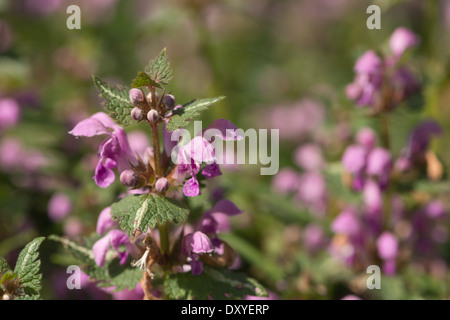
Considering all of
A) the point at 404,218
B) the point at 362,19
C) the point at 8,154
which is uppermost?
the point at 362,19

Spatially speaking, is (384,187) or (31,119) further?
(31,119)

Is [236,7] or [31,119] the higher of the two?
[236,7]

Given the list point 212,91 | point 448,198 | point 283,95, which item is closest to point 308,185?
point 448,198

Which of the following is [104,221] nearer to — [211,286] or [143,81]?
[211,286]

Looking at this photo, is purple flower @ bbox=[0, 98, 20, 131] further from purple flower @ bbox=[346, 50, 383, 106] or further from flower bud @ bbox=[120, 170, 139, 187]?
purple flower @ bbox=[346, 50, 383, 106]

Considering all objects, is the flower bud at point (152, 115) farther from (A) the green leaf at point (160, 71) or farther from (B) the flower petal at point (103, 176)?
(B) the flower petal at point (103, 176)

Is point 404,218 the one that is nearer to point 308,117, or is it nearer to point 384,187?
point 384,187
